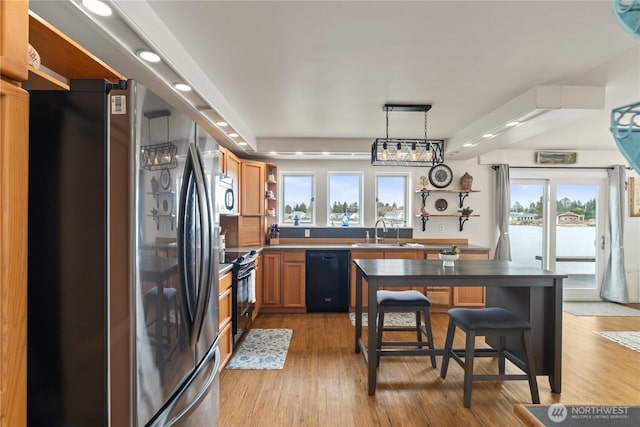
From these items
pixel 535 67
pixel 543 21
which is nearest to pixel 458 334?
pixel 535 67

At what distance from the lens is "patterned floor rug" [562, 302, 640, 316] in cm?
447

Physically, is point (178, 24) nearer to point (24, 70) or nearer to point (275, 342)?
point (24, 70)

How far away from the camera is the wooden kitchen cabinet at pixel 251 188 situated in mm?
4273

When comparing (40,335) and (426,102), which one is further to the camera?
(426,102)

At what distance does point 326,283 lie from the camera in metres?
4.43

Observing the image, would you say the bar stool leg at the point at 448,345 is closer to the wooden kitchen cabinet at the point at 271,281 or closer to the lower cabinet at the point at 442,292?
the lower cabinet at the point at 442,292

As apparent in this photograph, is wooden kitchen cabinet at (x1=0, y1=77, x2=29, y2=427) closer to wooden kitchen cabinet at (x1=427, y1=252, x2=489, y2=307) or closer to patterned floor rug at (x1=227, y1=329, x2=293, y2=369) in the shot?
patterned floor rug at (x1=227, y1=329, x2=293, y2=369)

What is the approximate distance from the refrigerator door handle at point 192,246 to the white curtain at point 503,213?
193 inches

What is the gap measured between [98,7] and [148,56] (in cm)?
44

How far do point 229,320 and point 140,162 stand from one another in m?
2.17

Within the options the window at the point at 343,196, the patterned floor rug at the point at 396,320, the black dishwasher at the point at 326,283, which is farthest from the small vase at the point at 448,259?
the window at the point at 343,196

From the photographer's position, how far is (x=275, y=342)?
11.0 feet

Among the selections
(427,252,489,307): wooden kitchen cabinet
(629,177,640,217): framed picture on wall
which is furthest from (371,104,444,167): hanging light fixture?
(629,177,640,217): framed picture on wall

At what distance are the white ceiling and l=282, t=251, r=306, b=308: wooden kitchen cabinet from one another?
2021mm
